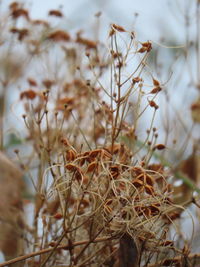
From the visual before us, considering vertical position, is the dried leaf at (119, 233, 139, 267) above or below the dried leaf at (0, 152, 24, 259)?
below

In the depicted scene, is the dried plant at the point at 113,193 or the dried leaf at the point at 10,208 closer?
the dried plant at the point at 113,193

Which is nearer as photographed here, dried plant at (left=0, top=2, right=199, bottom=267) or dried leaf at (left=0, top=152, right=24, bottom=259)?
dried plant at (left=0, top=2, right=199, bottom=267)

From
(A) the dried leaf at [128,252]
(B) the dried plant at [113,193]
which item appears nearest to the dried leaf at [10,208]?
(B) the dried plant at [113,193]

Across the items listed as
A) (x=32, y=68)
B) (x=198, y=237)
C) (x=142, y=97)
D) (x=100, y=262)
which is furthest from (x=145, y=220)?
(x=32, y=68)

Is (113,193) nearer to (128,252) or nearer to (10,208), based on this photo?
(128,252)

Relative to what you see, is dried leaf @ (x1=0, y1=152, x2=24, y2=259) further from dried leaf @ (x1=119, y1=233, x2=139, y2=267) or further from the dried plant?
dried leaf @ (x1=119, y1=233, x2=139, y2=267)

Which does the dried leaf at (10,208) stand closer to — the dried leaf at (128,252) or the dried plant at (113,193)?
the dried plant at (113,193)

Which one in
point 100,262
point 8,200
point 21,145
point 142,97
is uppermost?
point 21,145

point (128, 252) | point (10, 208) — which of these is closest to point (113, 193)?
point (128, 252)

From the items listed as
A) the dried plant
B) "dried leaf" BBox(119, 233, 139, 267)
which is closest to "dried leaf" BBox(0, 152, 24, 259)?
the dried plant

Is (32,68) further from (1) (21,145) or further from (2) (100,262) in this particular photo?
(2) (100,262)

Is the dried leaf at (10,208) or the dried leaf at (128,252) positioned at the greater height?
the dried leaf at (10,208)
